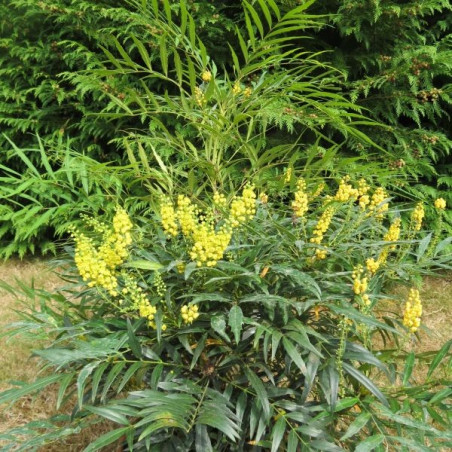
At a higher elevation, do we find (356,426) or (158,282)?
(158,282)

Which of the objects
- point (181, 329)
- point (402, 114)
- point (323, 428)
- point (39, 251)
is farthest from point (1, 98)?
point (323, 428)

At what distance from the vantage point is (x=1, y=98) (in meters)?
4.23

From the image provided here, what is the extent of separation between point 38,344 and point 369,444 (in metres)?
2.02

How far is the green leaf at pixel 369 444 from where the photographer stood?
1.06 m

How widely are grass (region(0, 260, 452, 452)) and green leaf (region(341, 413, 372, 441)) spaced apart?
43cm

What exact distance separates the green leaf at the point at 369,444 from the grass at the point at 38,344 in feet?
1.58

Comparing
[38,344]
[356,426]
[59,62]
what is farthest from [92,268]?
[59,62]

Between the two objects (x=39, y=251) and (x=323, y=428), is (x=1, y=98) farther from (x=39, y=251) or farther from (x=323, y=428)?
(x=323, y=428)

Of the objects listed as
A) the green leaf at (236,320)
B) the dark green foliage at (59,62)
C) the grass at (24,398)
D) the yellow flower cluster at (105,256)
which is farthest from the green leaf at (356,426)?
the dark green foliage at (59,62)

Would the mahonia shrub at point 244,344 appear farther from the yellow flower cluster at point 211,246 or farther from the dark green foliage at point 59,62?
the dark green foliage at point 59,62

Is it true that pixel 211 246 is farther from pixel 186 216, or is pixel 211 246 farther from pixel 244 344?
pixel 244 344

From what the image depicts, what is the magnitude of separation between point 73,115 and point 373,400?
3588 mm

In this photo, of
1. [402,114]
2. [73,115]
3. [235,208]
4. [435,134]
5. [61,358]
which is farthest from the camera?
[73,115]

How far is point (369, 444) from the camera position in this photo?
1079mm
